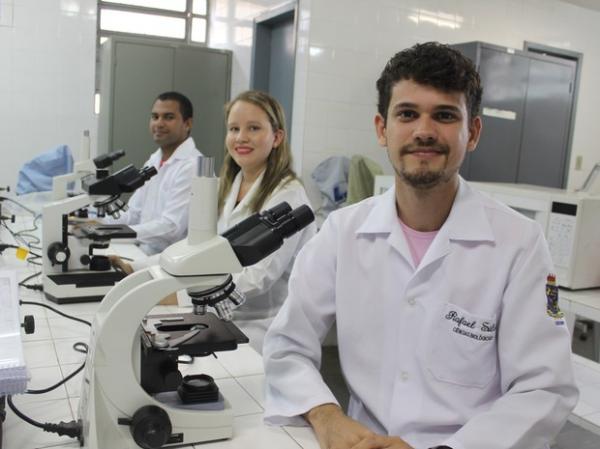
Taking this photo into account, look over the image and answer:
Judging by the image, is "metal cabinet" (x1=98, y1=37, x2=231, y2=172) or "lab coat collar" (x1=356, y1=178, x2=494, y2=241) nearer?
"lab coat collar" (x1=356, y1=178, x2=494, y2=241)

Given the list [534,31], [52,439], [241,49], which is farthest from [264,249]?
[534,31]

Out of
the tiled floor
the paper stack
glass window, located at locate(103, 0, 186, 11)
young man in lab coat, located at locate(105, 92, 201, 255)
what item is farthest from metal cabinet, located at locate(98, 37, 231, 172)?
the paper stack

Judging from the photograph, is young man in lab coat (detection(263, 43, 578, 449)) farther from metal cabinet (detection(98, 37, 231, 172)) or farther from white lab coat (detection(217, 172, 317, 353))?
metal cabinet (detection(98, 37, 231, 172))

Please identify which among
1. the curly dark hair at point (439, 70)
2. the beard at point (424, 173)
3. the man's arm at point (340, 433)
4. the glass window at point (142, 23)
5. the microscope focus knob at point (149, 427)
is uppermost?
the glass window at point (142, 23)

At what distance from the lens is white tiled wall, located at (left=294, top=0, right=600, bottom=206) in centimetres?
400

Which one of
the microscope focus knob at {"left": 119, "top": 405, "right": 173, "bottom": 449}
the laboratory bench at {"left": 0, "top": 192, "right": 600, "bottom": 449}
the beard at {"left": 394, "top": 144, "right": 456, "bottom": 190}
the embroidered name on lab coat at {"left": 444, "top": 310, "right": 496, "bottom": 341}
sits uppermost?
the beard at {"left": 394, "top": 144, "right": 456, "bottom": 190}

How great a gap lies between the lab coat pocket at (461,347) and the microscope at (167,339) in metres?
0.36

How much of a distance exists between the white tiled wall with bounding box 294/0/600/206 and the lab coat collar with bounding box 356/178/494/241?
2807mm

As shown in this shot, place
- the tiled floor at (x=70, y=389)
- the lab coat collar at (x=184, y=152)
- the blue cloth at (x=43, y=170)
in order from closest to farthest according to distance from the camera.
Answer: the tiled floor at (x=70, y=389)
the lab coat collar at (x=184, y=152)
the blue cloth at (x=43, y=170)

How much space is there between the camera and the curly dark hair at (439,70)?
1151mm

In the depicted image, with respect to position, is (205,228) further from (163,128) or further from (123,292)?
(163,128)

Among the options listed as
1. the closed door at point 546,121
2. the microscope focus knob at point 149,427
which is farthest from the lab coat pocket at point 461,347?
the closed door at point 546,121

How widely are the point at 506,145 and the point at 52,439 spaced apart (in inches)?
160

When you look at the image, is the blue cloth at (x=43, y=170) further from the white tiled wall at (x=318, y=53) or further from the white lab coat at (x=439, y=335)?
the white lab coat at (x=439, y=335)
